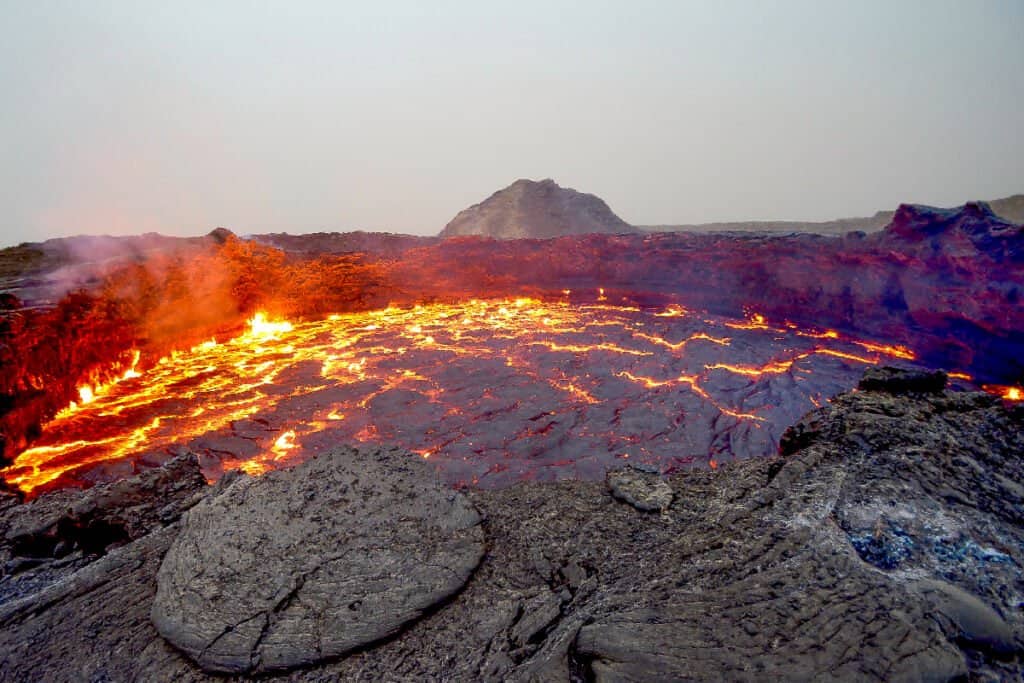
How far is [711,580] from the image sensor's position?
8.18 feet

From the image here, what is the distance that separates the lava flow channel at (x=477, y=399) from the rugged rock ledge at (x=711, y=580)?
291 cm

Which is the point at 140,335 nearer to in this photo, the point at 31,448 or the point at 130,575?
the point at 31,448

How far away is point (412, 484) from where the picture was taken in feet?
12.1

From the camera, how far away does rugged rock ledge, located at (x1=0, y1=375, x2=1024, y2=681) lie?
6.91 ft

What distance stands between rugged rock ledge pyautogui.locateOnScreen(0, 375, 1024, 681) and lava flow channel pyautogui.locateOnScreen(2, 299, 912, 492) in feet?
9.53

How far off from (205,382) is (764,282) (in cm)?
1543

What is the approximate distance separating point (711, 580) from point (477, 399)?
258 inches

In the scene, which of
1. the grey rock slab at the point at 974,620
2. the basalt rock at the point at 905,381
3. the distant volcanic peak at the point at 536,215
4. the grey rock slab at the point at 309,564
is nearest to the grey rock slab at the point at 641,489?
the grey rock slab at the point at 309,564

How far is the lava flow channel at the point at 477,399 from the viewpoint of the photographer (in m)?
6.96

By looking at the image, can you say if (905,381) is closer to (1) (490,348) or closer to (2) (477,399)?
(2) (477,399)

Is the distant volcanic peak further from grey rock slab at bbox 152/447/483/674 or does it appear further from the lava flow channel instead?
grey rock slab at bbox 152/447/483/674

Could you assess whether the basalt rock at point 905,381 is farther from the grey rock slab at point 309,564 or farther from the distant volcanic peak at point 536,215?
the distant volcanic peak at point 536,215

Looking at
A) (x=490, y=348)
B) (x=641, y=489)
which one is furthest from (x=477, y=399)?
(x=641, y=489)

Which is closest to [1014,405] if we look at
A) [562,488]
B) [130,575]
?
[562,488]
